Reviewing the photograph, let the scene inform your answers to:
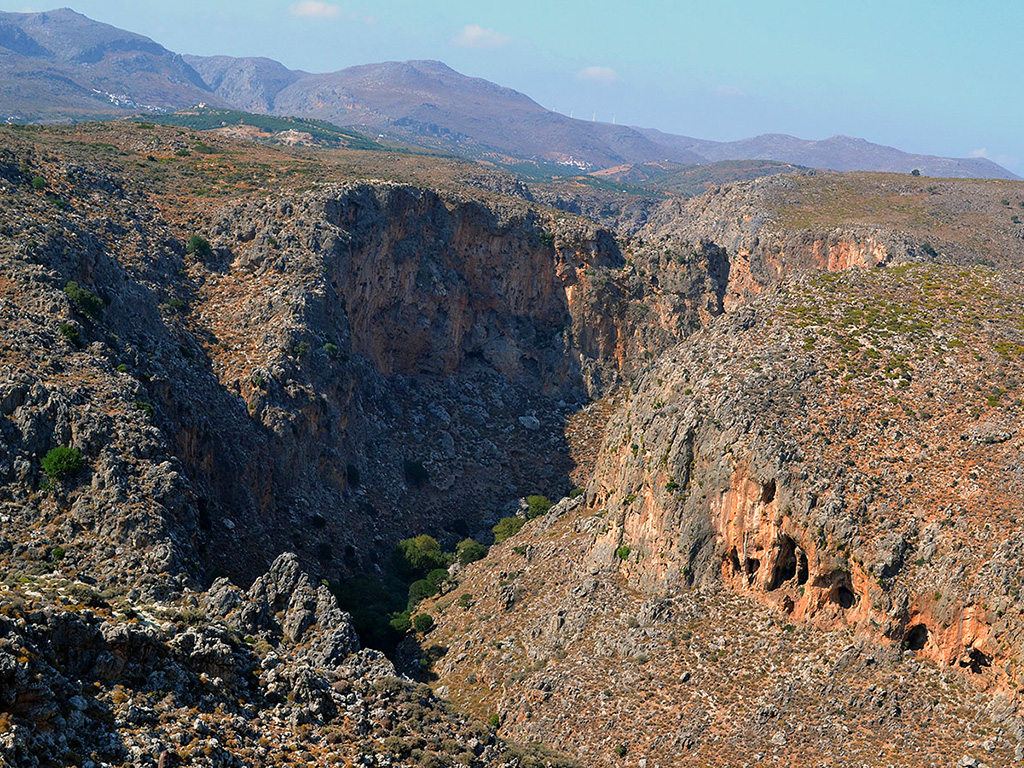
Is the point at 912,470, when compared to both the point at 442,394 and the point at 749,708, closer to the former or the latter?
the point at 749,708

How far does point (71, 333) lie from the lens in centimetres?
5288

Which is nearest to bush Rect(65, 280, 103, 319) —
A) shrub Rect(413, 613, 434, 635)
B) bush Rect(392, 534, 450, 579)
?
bush Rect(392, 534, 450, 579)

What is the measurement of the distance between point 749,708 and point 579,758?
26.1ft

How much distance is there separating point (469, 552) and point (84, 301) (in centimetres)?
3013

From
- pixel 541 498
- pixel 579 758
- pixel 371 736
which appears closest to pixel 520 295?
pixel 541 498

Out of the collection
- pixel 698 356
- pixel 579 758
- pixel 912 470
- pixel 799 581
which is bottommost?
pixel 579 758

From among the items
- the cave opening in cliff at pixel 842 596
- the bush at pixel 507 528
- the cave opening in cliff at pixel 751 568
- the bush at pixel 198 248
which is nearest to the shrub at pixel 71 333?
the bush at pixel 198 248

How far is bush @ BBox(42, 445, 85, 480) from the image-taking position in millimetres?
44938

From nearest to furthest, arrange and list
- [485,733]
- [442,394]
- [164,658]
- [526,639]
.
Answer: [164,658] < [485,733] < [526,639] < [442,394]

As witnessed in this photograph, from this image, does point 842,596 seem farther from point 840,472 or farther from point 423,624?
point 423,624

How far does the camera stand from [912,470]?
43.8 meters

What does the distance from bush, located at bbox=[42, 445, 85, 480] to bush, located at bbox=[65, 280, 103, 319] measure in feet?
45.2

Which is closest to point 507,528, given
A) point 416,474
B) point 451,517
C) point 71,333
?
point 451,517

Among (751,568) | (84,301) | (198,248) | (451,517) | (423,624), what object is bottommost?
(423,624)
